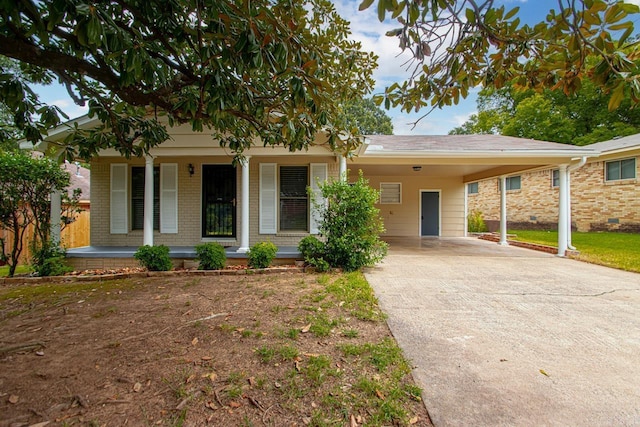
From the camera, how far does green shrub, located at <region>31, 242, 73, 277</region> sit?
20.0 feet

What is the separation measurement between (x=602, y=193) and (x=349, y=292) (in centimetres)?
1518

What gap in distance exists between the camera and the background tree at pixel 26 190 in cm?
581

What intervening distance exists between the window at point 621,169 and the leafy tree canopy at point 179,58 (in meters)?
14.3

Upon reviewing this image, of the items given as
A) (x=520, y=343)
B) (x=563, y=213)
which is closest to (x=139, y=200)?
(x=520, y=343)

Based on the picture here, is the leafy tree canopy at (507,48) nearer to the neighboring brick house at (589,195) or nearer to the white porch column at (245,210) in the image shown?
the white porch column at (245,210)

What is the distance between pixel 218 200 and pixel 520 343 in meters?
6.87

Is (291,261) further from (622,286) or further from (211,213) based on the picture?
(622,286)

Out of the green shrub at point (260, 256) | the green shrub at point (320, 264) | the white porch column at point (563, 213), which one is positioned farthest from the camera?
the white porch column at point (563, 213)

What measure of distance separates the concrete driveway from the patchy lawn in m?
0.32

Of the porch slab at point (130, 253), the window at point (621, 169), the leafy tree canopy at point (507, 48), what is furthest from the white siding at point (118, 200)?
the window at point (621, 169)

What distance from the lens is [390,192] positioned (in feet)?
43.2

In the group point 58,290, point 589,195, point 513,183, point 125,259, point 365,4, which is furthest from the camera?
→ point 513,183

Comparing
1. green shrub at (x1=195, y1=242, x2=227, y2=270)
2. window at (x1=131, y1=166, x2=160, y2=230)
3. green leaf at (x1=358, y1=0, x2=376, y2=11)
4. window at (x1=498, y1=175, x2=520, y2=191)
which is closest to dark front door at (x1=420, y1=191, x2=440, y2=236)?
window at (x1=498, y1=175, x2=520, y2=191)

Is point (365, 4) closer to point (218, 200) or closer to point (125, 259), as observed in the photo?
point (218, 200)
